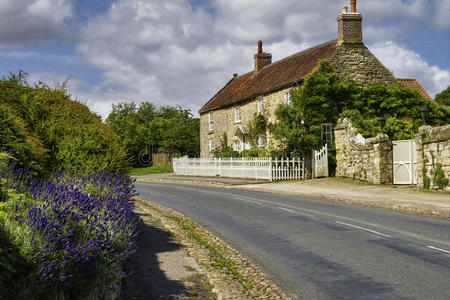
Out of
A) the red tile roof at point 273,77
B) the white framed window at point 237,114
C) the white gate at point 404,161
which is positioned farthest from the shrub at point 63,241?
the white framed window at point 237,114

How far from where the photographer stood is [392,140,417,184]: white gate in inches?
870

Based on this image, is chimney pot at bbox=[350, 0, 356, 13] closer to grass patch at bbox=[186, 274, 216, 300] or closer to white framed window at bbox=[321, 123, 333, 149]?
white framed window at bbox=[321, 123, 333, 149]

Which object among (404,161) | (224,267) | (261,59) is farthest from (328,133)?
(224,267)

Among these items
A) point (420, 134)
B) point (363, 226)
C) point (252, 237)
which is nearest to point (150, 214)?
point (252, 237)

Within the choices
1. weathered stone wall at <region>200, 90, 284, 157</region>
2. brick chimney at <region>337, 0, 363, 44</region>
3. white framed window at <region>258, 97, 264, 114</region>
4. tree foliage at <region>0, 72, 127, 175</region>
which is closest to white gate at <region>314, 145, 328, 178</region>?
weathered stone wall at <region>200, 90, 284, 157</region>

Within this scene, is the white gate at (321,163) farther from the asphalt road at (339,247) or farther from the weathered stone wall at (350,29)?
the asphalt road at (339,247)

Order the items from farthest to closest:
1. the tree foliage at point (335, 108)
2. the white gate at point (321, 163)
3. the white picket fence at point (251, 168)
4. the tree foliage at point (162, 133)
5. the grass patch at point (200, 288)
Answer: the tree foliage at point (162, 133)
the white picket fence at point (251, 168)
the tree foliage at point (335, 108)
the white gate at point (321, 163)
the grass patch at point (200, 288)

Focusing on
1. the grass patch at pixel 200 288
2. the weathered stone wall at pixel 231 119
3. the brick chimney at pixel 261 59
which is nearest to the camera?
the grass patch at pixel 200 288

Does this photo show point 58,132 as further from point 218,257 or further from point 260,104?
point 260,104

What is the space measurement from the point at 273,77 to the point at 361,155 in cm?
1374

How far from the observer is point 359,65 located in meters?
30.8

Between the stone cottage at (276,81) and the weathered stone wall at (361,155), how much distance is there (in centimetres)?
243

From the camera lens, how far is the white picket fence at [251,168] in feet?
95.0

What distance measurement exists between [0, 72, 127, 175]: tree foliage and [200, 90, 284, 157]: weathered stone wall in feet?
77.1
